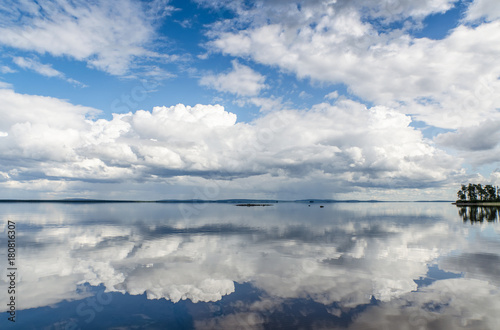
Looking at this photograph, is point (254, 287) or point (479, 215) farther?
point (479, 215)

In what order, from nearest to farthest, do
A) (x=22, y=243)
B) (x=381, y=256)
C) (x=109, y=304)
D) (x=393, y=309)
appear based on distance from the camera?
(x=393, y=309), (x=109, y=304), (x=381, y=256), (x=22, y=243)

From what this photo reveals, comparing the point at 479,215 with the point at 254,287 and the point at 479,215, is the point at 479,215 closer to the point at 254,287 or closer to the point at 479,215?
the point at 479,215

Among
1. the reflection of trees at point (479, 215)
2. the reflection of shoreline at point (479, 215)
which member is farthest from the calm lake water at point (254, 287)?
the reflection of trees at point (479, 215)

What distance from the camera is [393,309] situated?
15.7m

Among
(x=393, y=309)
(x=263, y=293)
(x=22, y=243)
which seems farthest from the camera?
(x=22, y=243)

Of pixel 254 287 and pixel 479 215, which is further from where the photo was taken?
pixel 479 215

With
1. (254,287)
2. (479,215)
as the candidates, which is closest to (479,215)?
(479,215)

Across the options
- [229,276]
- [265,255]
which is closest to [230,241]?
[265,255]

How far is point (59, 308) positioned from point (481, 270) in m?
32.4

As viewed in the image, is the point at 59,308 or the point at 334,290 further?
the point at 334,290

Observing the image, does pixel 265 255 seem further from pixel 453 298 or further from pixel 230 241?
pixel 453 298

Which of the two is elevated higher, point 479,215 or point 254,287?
point 254,287

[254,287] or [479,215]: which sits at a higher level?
[254,287]

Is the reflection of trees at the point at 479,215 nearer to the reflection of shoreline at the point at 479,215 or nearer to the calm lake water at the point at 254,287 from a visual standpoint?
the reflection of shoreline at the point at 479,215
